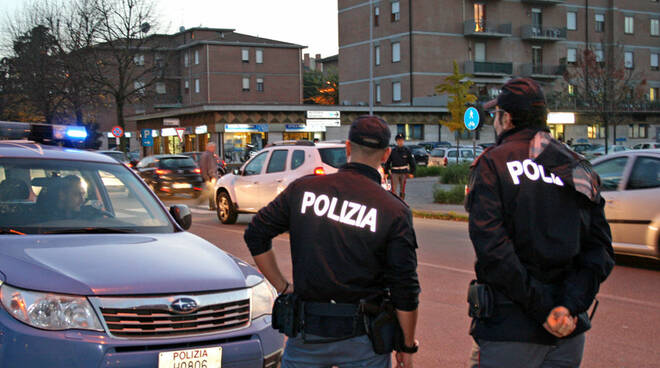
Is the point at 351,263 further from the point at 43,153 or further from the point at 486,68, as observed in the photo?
the point at 486,68

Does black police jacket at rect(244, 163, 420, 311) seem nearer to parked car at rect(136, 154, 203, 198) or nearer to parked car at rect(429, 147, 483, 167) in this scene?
parked car at rect(136, 154, 203, 198)

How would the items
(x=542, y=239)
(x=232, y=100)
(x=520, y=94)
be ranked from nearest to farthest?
(x=542, y=239) < (x=520, y=94) < (x=232, y=100)

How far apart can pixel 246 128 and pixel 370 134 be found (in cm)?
4724

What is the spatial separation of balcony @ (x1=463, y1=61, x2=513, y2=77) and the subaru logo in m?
59.2

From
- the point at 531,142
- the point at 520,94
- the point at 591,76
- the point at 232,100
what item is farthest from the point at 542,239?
the point at 232,100

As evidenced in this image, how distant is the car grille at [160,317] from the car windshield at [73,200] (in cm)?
127

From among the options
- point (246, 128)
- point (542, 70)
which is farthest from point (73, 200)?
point (542, 70)

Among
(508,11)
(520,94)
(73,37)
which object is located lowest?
(520,94)

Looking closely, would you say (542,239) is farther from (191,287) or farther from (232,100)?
(232,100)

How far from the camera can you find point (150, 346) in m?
3.70

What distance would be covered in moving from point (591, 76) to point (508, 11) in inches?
764

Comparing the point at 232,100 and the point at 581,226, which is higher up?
the point at 232,100

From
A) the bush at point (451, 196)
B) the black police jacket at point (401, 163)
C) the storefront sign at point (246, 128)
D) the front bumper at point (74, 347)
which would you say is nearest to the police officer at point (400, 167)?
the black police jacket at point (401, 163)

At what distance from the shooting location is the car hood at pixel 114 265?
3777 mm
